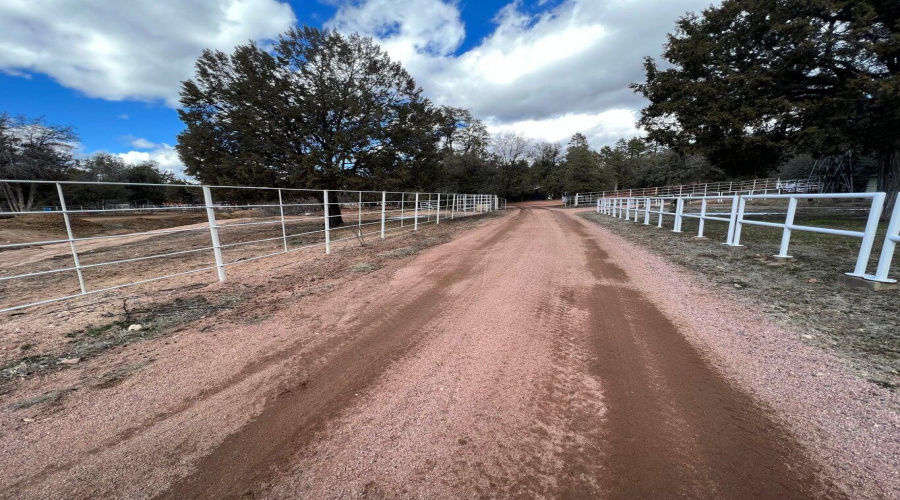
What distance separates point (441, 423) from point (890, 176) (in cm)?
1775

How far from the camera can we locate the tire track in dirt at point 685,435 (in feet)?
4.57

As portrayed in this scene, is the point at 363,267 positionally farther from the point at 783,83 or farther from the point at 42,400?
the point at 783,83

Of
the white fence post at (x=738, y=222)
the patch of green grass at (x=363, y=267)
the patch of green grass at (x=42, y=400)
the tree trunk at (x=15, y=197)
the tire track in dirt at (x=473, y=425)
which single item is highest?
the tree trunk at (x=15, y=197)

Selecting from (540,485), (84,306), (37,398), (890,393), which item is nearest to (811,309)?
(890,393)

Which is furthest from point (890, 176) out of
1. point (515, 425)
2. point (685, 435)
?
point (515, 425)

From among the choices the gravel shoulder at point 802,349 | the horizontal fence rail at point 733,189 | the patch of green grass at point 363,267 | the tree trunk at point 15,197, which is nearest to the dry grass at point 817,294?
the gravel shoulder at point 802,349

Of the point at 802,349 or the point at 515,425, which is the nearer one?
the point at 515,425

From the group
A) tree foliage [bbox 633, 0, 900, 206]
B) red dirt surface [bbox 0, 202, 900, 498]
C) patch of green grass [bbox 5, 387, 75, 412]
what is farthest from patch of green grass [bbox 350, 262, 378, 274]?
tree foliage [bbox 633, 0, 900, 206]

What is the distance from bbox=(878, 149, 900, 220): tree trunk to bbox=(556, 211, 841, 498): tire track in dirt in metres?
15.1

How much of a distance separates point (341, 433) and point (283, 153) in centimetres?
1474

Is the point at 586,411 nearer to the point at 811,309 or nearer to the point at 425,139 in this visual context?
the point at 811,309

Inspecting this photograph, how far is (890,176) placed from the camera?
36.1 feet

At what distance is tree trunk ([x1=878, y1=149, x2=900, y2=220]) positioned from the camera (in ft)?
35.2

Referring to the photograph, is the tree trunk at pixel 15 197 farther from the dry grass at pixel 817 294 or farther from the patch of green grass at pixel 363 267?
the dry grass at pixel 817 294
